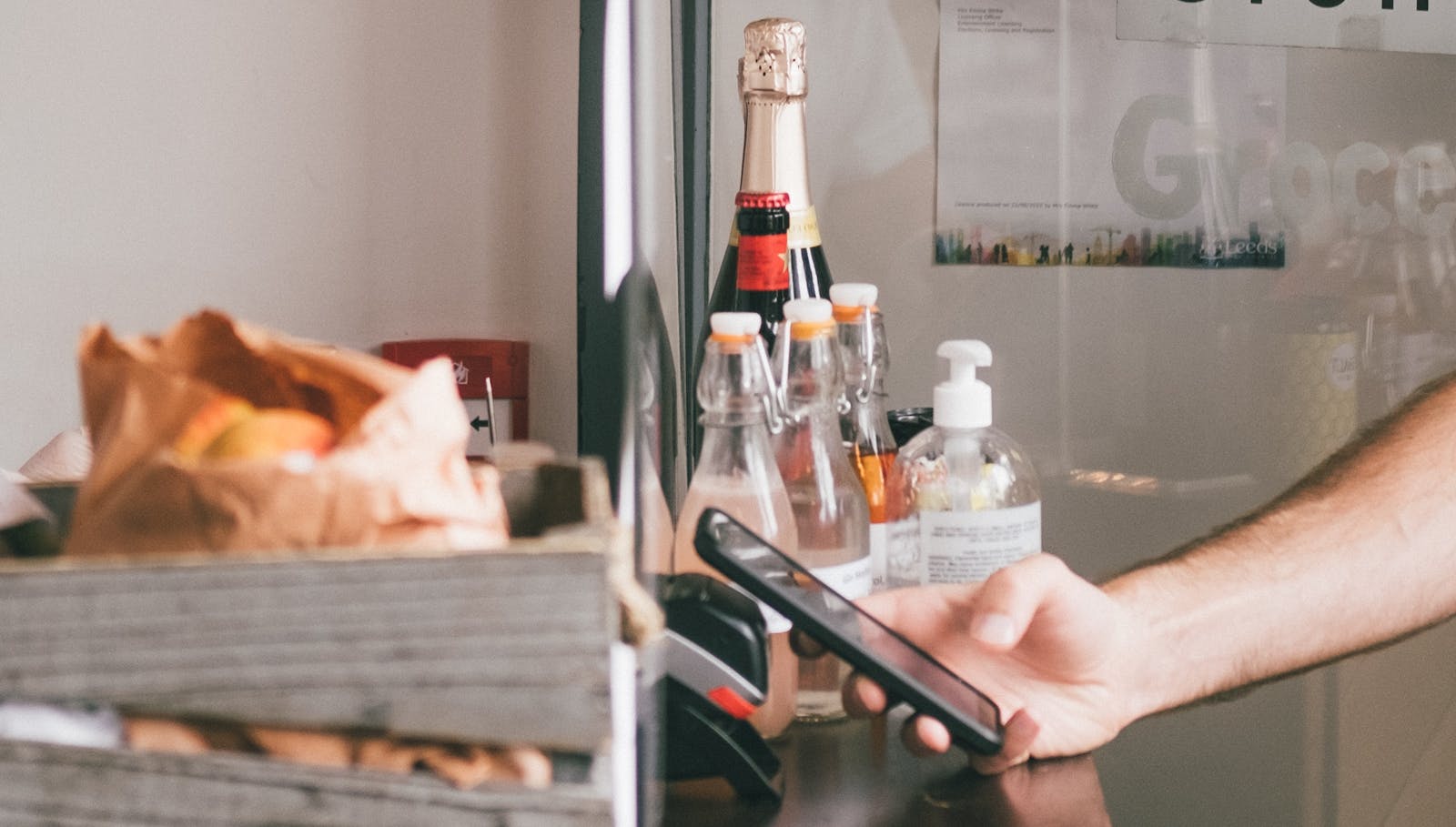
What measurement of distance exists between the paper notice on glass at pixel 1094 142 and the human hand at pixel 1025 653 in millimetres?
710

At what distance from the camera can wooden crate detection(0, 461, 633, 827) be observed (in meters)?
0.24

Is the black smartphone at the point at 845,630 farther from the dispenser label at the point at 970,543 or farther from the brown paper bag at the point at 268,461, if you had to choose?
the brown paper bag at the point at 268,461

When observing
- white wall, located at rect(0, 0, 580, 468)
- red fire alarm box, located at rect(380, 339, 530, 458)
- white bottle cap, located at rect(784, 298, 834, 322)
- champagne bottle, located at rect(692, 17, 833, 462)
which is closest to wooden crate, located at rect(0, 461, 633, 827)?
white bottle cap, located at rect(784, 298, 834, 322)

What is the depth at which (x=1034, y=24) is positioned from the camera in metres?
1.33

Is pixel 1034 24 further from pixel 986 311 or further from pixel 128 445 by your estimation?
pixel 128 445

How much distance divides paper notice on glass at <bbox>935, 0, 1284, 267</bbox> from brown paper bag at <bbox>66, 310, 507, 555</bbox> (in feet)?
3.67

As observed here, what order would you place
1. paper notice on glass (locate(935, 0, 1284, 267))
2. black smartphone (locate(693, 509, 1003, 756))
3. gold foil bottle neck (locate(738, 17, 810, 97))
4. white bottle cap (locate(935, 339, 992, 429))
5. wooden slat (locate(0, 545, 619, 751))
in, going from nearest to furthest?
1. wooden slat (locate(0, 545, 619, 751))
2. black smartphone (locate(693, 509, 1003, 756))
3. white bottle cap (locate(935, 339, 992, 429))
4. gold foil bottle neck (locate(738, 17, 810, 97))
5. paper notice on glass (locate(935, 0, 1284, 267))

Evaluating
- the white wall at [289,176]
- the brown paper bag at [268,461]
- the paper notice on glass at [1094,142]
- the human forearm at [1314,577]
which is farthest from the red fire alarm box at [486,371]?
the brown paper bag at [268,461]

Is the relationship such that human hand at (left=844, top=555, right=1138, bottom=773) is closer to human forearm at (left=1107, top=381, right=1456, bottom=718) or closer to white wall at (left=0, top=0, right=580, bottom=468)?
human forearm at (left=1107, top=381, right=1456, bottom=718)

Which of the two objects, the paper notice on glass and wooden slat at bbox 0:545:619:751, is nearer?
wooden slat at bbox 0:545:619:751

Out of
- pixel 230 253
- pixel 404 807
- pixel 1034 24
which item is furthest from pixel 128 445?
pixel 1034 24

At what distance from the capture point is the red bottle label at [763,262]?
0.71 m

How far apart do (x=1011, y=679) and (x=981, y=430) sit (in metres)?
0.14

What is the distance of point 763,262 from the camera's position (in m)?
0.71
